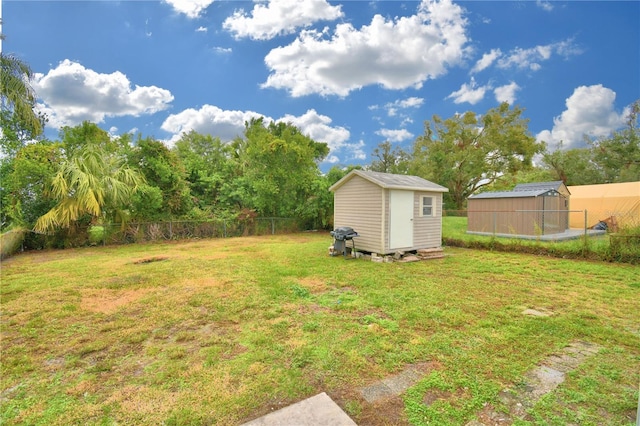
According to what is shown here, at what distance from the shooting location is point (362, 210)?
27.3ft

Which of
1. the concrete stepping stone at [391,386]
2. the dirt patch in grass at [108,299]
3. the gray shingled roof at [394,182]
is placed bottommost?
the dirt patch in grass at [108,299]

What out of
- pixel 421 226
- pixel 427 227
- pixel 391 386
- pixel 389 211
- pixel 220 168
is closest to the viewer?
pixel 391 386

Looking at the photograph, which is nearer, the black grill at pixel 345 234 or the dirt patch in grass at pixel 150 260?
the dirt patch in grass at pixel 150 260

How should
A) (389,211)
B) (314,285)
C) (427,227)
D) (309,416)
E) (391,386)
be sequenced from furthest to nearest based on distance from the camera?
(427,227), (389,211), (314,285), (391,386), (309,416)

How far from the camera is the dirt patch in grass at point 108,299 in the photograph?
434 centimetres

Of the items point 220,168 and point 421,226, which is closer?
point 421,226

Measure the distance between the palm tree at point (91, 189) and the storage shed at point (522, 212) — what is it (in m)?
13.9

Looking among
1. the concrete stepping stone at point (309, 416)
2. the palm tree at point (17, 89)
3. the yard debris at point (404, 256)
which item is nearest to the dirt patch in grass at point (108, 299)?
the concrete stepping stone at point (309, 416)

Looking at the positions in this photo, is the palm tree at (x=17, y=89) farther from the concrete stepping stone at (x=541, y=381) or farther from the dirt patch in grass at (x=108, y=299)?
the concrete stepping stone at (x=541, y=381)

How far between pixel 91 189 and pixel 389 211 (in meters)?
10.3

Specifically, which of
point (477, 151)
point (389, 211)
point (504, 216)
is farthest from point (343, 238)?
point (477, 151)

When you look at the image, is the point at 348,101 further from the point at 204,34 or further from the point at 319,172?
the point at 204,34

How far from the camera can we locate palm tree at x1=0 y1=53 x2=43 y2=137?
30.1ft

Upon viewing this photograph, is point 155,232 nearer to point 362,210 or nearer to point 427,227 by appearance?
point 362,210
